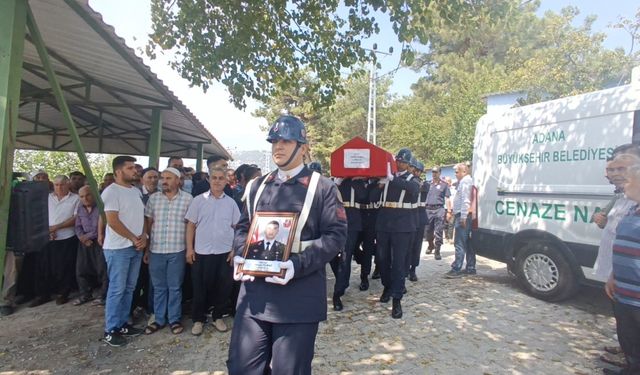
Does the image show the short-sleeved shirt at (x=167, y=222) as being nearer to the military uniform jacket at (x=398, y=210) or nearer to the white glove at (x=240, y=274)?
the white glove at (x=240, y=274)

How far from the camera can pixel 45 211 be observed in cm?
254

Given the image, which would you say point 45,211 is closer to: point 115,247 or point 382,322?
point 115,247

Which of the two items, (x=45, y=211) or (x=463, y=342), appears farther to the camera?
(x=463, y=342)

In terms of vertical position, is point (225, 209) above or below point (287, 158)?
below

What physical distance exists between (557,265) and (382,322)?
7.95 ft

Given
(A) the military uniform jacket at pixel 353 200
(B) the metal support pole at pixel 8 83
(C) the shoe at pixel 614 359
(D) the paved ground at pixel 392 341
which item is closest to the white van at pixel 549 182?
(D) the paved ground at pixel 392 341

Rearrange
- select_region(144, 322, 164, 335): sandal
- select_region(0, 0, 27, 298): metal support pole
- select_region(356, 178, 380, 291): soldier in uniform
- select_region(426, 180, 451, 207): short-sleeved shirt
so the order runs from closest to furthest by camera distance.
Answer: select_region(0, 0, 27, 298): metal support pole
select_region(144, 322, 164, 335): sandal
select_region(356, 178, 380, 291): soldier in uniform
select_region(426, 180, 451, 207): short-sleeved shirt

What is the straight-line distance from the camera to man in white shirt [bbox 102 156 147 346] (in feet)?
12.6

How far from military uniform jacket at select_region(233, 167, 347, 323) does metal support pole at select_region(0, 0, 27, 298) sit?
152 cm

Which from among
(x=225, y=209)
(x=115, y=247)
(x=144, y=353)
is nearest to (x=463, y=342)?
(x=225, y=209)

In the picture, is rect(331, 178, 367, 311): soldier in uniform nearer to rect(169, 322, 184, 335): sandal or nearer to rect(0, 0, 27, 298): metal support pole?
rect(169, 322, 184, 335): sandal

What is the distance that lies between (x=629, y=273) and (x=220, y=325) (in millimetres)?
3728

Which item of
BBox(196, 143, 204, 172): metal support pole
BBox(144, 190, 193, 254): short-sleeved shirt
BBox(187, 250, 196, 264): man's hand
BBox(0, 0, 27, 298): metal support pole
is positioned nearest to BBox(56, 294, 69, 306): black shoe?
BBox(144, 190, 193, 254): short-sleeved shirt

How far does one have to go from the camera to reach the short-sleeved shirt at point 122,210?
3.85 m
